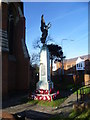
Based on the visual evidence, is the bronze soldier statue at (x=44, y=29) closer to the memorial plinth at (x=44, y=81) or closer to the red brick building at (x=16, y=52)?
the memorial plinth at (x=44, y=81)

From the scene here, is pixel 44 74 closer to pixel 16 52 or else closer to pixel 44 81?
pixel 44 81

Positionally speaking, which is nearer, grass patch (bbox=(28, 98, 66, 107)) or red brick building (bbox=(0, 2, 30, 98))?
grass patch (bbox=(28, 98, 66, 107))

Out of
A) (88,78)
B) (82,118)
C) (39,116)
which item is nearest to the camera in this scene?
(82,118)

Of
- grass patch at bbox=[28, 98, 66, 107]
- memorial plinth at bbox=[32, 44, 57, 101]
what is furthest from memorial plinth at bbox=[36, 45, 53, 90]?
grass patch at bbox=[28, 98, 66, 107]

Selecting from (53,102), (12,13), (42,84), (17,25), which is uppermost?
(12,13)

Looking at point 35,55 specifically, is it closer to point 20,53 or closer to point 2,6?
point 20,53

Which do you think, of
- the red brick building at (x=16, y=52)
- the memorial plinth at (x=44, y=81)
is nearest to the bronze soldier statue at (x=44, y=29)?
the memorial plinth at (x=44, y=81)

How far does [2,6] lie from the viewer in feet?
52.3

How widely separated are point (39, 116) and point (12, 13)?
14.9 m

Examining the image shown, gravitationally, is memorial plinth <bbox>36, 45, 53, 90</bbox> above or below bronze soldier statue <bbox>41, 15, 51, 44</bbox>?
below

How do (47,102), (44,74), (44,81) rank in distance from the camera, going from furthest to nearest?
(44,74) < (44,81) < (47,102)

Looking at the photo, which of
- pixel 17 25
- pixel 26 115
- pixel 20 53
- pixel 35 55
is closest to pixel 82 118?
pixel 26 115

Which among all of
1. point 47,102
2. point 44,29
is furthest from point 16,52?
point 47,102

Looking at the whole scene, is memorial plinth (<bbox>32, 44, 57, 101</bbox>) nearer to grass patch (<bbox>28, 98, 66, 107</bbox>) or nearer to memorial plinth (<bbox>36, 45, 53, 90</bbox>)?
memorial plinth (<bbox>36, 45, 53, 90</bbox>)
